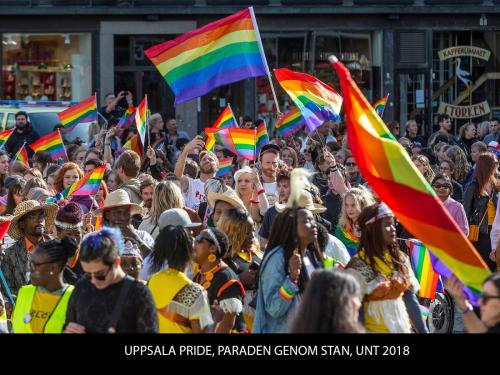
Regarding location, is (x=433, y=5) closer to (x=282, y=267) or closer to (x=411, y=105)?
(x=411, y=105)

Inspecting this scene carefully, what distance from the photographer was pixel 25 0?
28.5m

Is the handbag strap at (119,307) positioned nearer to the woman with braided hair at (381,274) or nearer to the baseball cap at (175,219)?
the baseball cap at (175,219)

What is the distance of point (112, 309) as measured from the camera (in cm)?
608

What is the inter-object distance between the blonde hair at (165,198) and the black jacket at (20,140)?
9.79 meters

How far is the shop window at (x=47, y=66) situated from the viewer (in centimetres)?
2820

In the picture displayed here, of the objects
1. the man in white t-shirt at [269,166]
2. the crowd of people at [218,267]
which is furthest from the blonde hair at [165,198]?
the man in white t-shirt at [269,166]

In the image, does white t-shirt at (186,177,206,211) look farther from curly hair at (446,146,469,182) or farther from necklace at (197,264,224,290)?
necklace at (197,264,224,290)

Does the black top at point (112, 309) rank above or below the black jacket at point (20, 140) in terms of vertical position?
below

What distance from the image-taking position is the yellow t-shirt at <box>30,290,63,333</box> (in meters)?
6.86

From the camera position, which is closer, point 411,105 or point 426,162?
point 426,162
